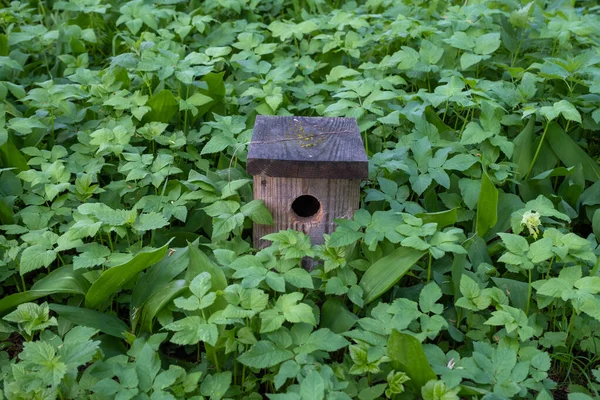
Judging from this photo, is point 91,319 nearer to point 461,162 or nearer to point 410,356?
point 410,356

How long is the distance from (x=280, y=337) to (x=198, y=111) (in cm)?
151

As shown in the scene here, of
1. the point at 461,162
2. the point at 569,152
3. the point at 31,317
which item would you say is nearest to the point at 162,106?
the point at 31,317

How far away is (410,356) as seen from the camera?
1.83 meters

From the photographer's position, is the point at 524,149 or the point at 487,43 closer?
the point at 524,149

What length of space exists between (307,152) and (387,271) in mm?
485

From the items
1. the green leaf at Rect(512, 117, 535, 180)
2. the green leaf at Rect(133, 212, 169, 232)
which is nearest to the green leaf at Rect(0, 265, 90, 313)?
the green leaf at Rect(133, 212, 169, 232)

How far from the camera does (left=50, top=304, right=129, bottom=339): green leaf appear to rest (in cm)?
213

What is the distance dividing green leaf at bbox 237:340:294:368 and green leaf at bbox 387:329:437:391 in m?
0.29

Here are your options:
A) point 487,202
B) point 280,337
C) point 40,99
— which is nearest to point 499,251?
point 487,202

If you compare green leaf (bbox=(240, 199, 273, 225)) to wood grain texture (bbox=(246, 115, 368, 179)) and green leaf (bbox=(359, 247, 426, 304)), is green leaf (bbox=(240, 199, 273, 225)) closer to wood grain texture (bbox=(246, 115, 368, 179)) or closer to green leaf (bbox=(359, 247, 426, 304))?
wood grain texture (bbox=(246, 115, 368, 179))

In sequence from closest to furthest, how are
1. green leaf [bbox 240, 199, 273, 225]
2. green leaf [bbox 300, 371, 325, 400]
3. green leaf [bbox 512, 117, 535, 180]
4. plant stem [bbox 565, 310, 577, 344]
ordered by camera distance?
green leaf [bbox 300, 371, 325, 400]
plant stem [bbox 565, 310, 577, 344]
green leaf [bbox 240, 199, 273, 225]
green leaf [bbox 512, 117, 535, 180]

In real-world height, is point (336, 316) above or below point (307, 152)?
below

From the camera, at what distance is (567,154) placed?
112 inches

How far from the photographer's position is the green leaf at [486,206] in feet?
7.96
